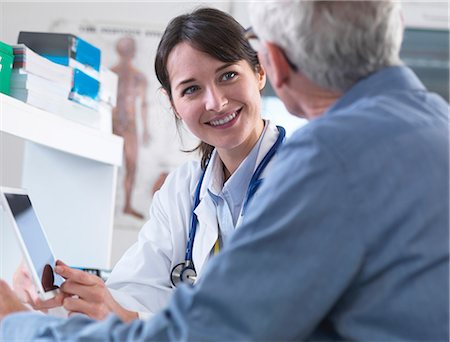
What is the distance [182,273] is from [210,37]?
60 cm

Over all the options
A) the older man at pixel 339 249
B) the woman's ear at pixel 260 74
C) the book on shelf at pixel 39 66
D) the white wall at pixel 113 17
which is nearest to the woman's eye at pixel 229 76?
the woman's ear at pixel 260 74

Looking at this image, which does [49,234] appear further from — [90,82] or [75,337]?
[75,337]

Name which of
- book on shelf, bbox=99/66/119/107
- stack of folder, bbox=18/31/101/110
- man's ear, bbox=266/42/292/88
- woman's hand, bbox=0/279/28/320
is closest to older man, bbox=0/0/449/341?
man's ear, bbox=266/42/292/88

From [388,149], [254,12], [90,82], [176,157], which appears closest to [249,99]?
[90,82]

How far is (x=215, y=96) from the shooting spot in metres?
1.73

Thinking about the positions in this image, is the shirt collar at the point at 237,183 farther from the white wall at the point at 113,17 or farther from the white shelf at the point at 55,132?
the white wall at the point at 113,17

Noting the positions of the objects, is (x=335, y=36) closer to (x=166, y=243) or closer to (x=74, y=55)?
(x=166, y=243)

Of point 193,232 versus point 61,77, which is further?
point 61,77

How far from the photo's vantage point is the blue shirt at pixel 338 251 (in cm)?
76

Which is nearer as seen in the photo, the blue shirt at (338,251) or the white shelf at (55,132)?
the blue shirt at (338,251)

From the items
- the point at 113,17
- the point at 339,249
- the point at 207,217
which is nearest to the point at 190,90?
the point at 207,217

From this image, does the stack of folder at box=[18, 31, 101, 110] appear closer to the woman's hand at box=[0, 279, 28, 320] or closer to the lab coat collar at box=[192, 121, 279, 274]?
the lab coat collar at box=[192, 121, 279, 274]

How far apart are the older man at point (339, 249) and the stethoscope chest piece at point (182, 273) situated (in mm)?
849

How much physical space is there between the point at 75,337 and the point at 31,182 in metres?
1.47
